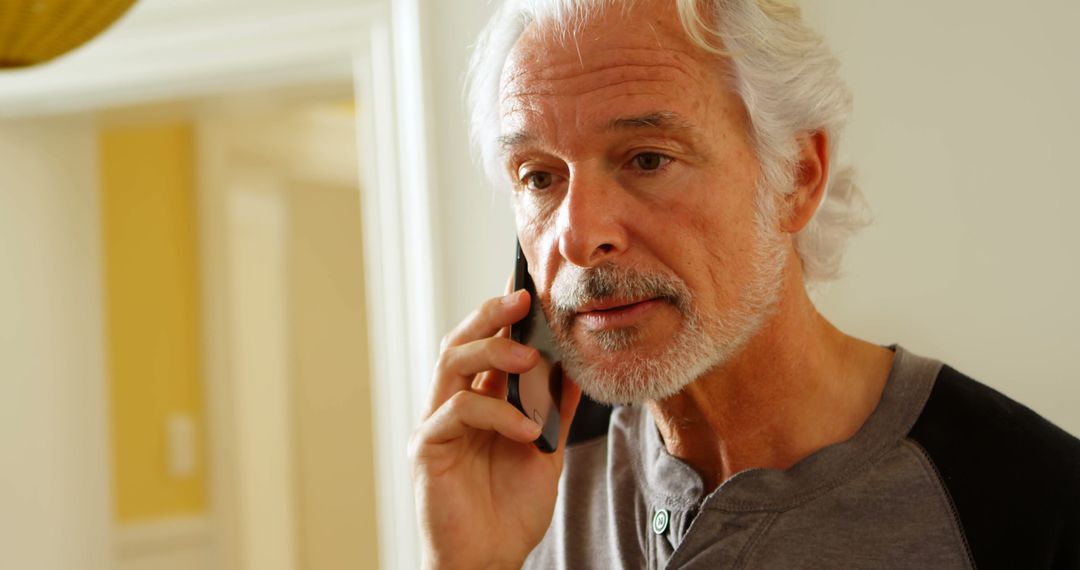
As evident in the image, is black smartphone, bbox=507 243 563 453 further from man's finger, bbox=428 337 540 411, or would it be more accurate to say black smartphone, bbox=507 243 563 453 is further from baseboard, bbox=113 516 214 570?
baseboard, bbox=113 516 214 570

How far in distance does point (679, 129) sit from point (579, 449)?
20.3 inches

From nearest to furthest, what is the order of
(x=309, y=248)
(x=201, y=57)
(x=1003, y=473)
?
(x=1003, y=473) → (x=201, y=57) → (x=309, y=248)

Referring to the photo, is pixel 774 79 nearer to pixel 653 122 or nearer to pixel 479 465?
pixel 653 122

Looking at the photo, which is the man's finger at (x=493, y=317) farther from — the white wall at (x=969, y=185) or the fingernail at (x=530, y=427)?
the white wall at (x=969, y=185)

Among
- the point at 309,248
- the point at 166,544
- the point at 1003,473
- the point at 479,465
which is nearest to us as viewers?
the point at 1003,473

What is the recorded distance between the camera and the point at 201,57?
2.02 m

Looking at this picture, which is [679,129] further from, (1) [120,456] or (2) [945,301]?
(1) [120,456]

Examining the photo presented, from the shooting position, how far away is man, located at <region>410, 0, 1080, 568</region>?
117 centimetres

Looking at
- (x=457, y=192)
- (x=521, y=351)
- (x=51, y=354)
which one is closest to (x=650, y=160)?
(x=521, y=351)

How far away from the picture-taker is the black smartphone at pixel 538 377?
4.25 ft

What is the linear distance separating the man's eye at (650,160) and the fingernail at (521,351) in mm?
263

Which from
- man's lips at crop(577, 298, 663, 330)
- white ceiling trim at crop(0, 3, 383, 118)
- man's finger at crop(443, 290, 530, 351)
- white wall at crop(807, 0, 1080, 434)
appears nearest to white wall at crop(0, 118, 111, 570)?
white ceiling trim at crop(0, 3, 383, 118)

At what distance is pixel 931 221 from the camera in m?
1.48

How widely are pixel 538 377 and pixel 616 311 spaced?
0.17m
